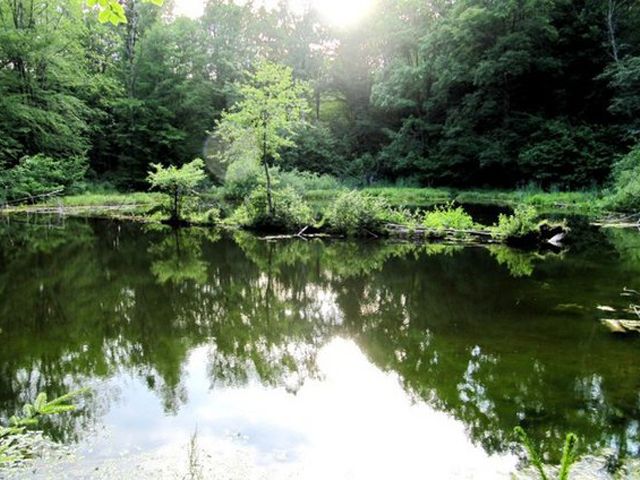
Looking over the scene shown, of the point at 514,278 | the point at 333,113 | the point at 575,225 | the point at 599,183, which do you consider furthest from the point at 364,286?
the point at 333,113

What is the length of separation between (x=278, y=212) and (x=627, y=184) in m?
15.6

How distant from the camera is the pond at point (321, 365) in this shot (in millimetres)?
4188

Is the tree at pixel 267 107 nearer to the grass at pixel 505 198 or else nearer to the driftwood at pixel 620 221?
the grass at pixel 505 198

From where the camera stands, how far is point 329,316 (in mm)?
8117

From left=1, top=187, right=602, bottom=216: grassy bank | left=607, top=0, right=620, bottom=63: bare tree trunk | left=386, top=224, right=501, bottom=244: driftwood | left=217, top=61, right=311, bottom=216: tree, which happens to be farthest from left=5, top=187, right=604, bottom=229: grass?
left=607, top=0, right=620, bottom=63: bare tree trunk

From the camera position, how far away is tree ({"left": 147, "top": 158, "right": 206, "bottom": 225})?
62.6ft

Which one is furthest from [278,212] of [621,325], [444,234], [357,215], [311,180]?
[311,180]

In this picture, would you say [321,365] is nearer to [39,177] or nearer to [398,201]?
[398,201]

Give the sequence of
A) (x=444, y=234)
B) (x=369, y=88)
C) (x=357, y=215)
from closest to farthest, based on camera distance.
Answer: (x=444, y=234), (x=357, y=215), (x=369, y=88)

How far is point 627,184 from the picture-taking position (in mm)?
22594

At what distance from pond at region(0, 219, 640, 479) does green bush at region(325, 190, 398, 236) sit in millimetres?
5224

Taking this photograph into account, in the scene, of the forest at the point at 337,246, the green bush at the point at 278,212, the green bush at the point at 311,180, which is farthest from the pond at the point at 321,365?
the green bush at the point at 311,180

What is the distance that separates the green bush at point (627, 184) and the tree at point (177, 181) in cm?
1711

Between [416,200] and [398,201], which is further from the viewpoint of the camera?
[416,200]
